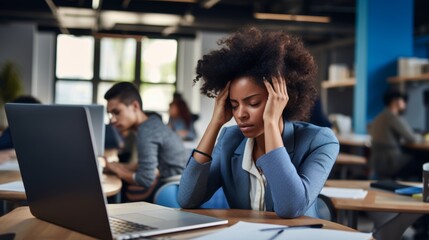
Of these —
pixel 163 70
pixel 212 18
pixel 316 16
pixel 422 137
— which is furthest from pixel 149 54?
pixel 422 137

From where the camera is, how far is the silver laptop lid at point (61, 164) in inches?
50.1

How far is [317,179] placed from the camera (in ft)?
6.12

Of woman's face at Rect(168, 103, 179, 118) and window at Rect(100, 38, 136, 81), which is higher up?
window at Rect(100, 38, 136, 81)

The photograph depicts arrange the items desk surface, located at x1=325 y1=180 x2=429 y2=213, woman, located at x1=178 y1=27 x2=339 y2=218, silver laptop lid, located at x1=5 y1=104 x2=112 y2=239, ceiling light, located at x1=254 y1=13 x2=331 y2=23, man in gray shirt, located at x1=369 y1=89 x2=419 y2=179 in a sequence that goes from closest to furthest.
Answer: silver laptop lid, located at x1=5 y1=104 x2=112 y2=239
woman, located at x1=178 y1=27 x2=339 y2=218
desk surface, located at x1=325 y1=180 x2=429 y2=213
man in gray shirt, located at x1=369 y1=89 x2=419 y2=179
ceiling light, located at x1=254 y1=13 x2=331 y2=23

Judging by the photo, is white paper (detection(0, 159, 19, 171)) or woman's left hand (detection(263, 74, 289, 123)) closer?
woman's left hand (detection(263, 74, 289, 123))

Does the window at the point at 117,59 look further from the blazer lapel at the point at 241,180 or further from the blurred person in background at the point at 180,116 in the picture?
the blazer lapel at the point at 241,180

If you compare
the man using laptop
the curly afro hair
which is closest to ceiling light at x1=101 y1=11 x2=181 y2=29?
the man using laptop

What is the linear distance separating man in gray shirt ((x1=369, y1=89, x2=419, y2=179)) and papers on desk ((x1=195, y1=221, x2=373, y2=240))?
569 centimetres

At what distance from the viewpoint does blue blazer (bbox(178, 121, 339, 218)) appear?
5.77 feet

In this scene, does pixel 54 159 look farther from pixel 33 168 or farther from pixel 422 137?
pixel 422 137

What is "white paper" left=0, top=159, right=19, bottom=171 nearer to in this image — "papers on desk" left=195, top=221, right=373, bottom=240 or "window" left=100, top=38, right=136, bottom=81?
"papers on desk" left=195, top=221, right=373, bottom=240

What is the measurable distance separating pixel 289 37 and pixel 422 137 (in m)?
5.93

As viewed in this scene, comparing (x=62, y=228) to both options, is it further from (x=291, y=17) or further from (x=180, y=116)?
(x=291, y=17)

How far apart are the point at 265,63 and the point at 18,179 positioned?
1494mm
